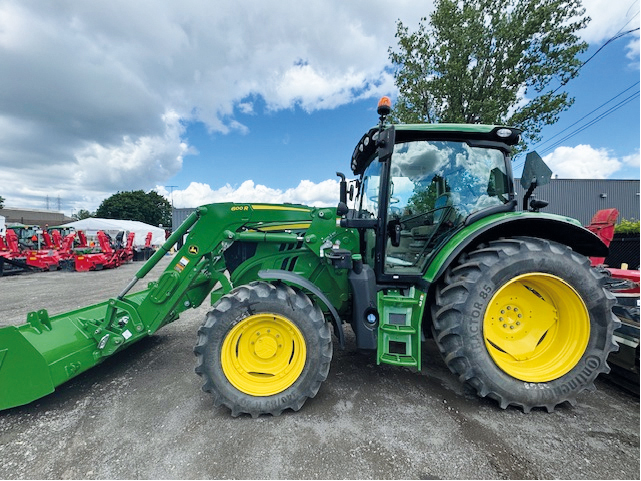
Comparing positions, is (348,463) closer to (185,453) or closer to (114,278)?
(185,453)

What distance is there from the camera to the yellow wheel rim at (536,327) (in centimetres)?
244

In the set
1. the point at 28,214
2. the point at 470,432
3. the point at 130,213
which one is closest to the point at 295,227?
the point at 470,432

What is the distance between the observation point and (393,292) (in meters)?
2.76

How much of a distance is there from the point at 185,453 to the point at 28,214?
89.7 m

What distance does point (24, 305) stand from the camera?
20.6 ft

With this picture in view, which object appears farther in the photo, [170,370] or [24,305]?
[24,305]

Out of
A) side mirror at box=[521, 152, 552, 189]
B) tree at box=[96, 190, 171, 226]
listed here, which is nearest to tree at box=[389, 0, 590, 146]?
side mirror at box=[521, 152, 552, 189]

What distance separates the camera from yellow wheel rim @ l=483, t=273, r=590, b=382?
2.44m

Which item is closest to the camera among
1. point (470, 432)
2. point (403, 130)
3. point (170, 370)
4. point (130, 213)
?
point (470, 432)

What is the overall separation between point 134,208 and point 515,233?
63.8 metres

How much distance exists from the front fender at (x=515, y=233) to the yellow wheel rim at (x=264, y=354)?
4.26 feet

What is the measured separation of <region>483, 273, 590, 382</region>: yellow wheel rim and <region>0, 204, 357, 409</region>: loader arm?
56.3 inches

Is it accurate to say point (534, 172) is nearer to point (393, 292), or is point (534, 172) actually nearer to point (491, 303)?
point (491, 303)

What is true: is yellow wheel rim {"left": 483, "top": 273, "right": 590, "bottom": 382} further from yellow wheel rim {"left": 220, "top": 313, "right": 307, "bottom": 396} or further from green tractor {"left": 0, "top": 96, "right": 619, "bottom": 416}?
yellow wheel rim {"left": 220, "top": 313, "right": 307, "bottom": 396}
